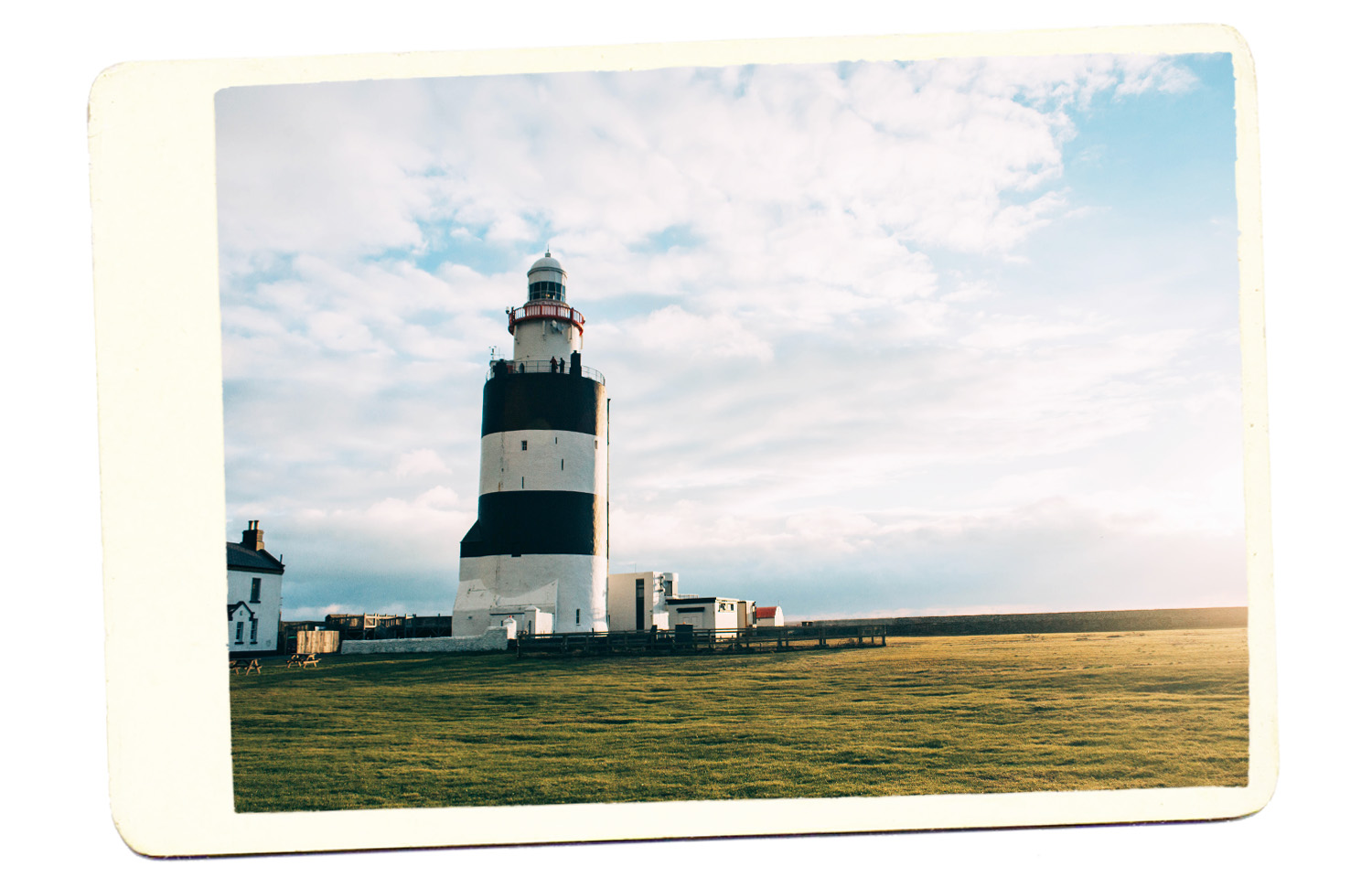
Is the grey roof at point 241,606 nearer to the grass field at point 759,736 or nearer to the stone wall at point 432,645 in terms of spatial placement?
the stone wall at point 432,645

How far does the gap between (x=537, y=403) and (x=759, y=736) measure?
12315 millimetres

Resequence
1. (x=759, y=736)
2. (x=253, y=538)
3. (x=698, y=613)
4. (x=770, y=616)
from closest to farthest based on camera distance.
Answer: (x=759, y=736) < (x=253, y=538) < (x=698, y=613) < (x=770, y=616)

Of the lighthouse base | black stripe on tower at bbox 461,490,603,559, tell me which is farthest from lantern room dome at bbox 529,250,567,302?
the lighthouse base

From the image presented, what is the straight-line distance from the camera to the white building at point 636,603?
20.5 m

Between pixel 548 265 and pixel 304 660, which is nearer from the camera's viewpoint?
pixel 304 660

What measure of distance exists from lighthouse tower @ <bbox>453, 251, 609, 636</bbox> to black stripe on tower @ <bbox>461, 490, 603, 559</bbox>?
21 millimetres

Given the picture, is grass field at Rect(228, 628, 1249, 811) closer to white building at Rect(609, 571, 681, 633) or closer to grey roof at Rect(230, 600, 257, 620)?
grey roof at Rect(230, 600, 257, 620)

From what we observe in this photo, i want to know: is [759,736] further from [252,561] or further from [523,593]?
[252,561]

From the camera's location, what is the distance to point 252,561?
751 inches

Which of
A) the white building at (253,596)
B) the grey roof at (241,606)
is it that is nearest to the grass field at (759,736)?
the grey roof at (241,606)

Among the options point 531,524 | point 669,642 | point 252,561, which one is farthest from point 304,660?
point 669,642

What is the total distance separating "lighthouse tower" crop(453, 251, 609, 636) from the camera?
55.3 ft

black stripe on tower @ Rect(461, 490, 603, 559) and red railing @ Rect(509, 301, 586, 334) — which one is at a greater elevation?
red railing @ Rect(509, 301, 586, 334)

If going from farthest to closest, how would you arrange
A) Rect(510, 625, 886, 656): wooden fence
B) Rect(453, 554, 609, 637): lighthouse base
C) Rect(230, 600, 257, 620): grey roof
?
Rect(230, 600, 257, 620): grey roof, Rect(453, 554, 609, 637): lighthouse base, Rect(510, 625, 886, 656): wooden fence
